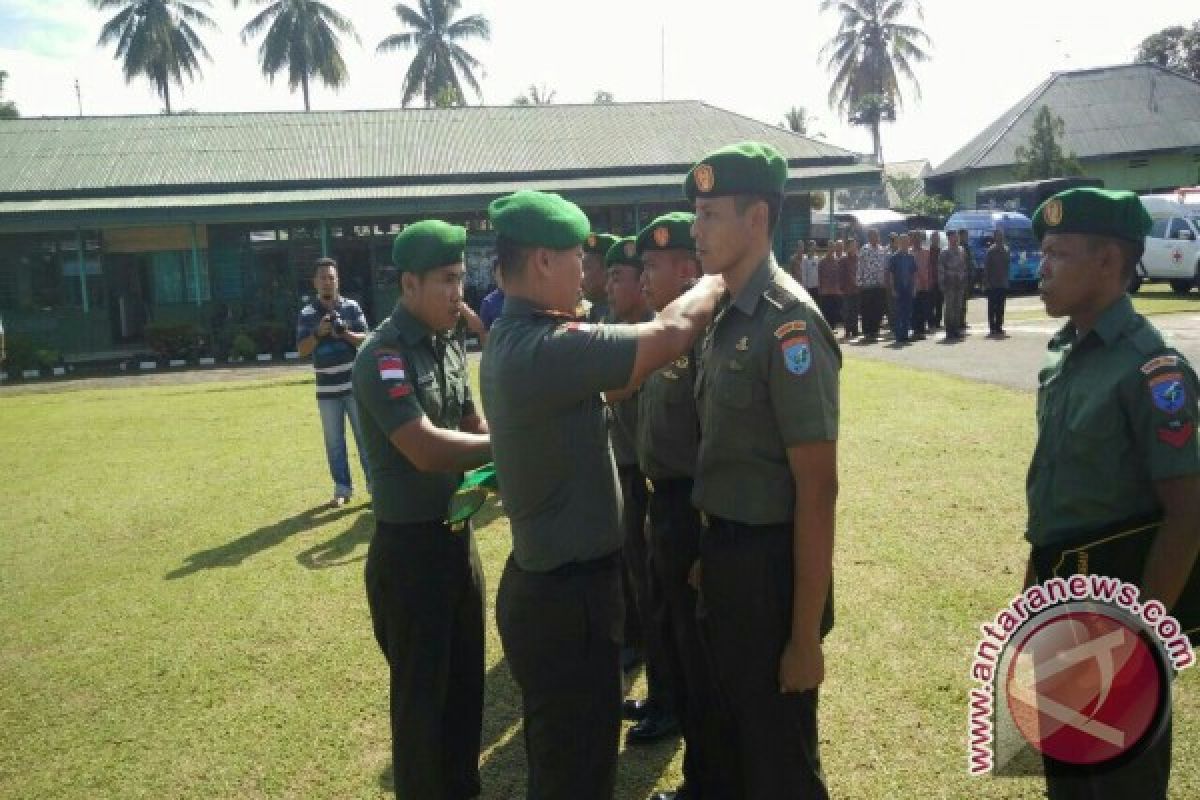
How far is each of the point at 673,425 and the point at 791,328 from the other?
1282 mm

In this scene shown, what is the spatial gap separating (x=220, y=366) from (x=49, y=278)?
6.40 m

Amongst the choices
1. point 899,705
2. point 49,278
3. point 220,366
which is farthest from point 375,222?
point 899,705

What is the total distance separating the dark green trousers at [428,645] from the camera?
3.10m

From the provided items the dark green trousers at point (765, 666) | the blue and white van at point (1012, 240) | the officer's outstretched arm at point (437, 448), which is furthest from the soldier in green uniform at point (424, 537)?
the blue and white van at point (1012, 240)

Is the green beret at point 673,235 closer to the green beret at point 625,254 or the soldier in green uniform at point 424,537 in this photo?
the green beret at point 625,254

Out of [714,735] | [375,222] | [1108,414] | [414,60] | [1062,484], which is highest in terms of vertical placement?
[414,60]

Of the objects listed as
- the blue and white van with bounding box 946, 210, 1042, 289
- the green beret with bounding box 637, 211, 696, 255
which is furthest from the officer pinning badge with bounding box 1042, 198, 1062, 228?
the blue and white van with bounding box 946, 210, 1042, 289

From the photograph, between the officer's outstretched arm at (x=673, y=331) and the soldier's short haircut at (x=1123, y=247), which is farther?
the soldier's short haircut at (x=1123, y=247)

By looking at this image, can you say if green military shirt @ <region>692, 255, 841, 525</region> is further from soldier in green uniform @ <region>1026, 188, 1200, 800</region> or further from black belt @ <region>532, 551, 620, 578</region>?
soldier in green uniform @ <region>1026, 188, 1200, 800</region>

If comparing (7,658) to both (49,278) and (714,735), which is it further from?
(49,278)

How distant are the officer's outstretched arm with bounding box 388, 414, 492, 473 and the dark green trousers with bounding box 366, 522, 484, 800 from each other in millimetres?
320

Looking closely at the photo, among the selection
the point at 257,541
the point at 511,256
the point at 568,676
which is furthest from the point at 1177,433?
the point at 257,541

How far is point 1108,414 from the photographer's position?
96.3 inches

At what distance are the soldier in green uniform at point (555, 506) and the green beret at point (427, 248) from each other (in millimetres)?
714
